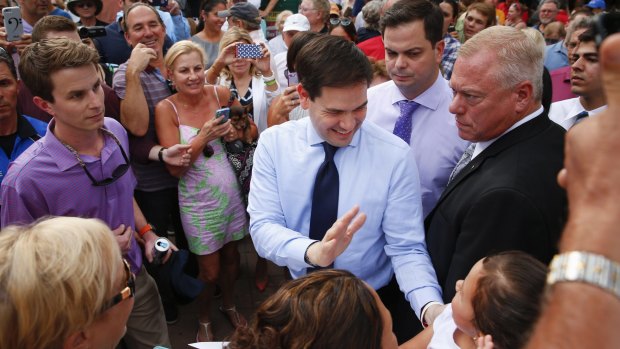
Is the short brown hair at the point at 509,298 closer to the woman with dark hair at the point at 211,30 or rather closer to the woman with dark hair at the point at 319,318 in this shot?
the woman with dark hair at the point at 319,318

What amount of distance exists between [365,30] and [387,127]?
168 inches

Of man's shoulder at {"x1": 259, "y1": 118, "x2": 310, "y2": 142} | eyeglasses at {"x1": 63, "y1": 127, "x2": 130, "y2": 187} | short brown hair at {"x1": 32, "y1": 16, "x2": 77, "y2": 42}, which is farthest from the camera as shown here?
short brown hair at {"x1": 32, "y1": 16, "x2": 77, "y2": 42}

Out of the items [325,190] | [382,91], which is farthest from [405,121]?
[325,190]

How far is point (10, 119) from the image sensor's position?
9.30 feet

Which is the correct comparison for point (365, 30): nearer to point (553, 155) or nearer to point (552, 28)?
point (552, 28)

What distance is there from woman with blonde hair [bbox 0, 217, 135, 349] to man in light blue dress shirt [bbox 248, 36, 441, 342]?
783 mm

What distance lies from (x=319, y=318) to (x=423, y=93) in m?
1.91

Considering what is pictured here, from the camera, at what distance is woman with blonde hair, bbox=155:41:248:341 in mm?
3531

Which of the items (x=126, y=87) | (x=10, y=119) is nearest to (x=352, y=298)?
(x=10, y=119)

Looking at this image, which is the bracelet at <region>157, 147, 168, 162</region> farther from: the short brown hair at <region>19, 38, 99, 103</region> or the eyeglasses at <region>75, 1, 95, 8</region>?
the eyeglasses at <region>75, 1, 95, 8</region>

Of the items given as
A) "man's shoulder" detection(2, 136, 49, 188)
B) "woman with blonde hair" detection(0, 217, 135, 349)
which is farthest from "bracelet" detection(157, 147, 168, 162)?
"woman with blonde hair" detection(0, 217, 135, 349)

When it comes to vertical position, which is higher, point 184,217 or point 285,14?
point 285,14

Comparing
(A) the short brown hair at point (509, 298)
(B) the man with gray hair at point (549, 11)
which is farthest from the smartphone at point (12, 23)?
(B) the man with gray hair at point (549, 11)

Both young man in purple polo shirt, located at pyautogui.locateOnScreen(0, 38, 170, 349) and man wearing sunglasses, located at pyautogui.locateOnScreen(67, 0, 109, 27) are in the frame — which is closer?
young man in purple polo shirt, located at pyautogui.locateOnScreen(0, 38, 170, 349)
